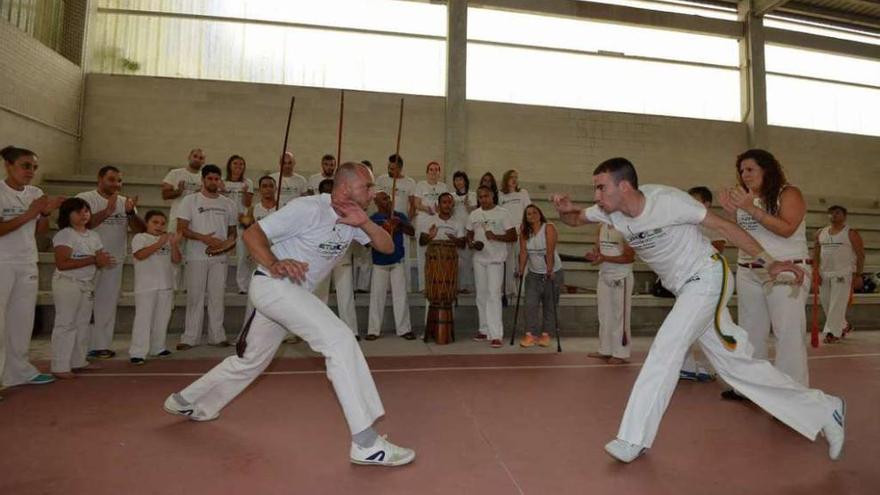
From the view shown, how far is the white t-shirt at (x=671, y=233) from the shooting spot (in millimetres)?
2900

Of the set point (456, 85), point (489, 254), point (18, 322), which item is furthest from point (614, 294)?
point (456, 85)

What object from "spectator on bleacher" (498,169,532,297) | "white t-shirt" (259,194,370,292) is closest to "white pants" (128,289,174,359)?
"white t-shirt" (259,194,370,292)

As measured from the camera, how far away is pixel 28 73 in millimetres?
9234

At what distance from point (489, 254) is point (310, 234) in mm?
3964

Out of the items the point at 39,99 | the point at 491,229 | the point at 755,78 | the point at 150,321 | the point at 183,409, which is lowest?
the point at 183,409

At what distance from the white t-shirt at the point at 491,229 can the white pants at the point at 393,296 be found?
1074 millimetres

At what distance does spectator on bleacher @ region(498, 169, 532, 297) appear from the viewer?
7.51 m

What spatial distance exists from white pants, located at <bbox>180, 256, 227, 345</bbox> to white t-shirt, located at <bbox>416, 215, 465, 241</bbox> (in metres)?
2.65

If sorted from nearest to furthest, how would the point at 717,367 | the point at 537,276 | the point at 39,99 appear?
the point at 717,367 → the point at 537,276 → the point at 39,99

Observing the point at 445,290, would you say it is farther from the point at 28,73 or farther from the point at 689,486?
the point at 28,73

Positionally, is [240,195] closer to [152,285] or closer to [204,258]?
[204,258]

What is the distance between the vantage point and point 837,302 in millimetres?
7922

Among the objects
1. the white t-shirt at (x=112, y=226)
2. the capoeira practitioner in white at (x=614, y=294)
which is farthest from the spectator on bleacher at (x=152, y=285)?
the capoeira practitioner in white at (x=614, y=294)

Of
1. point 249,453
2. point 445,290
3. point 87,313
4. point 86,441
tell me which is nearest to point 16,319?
point 87,313
